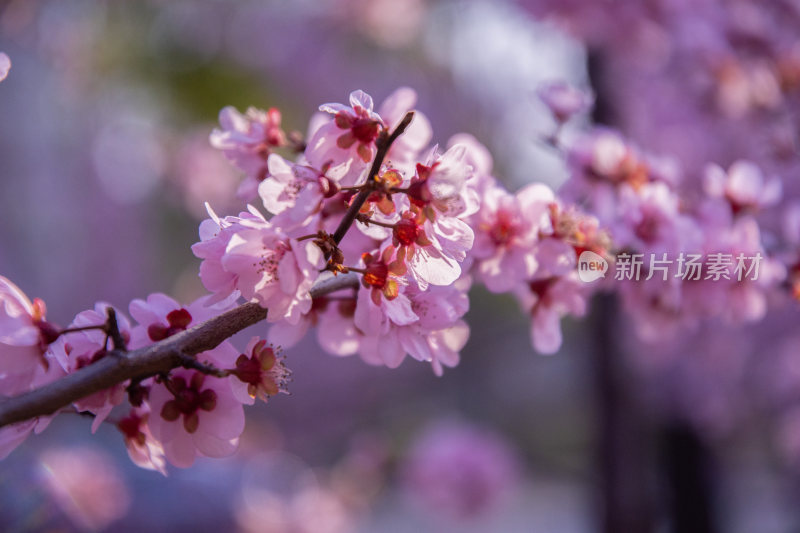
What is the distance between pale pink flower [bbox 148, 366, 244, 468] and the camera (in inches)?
30.9

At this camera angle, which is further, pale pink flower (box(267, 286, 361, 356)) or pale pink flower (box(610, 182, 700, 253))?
pale pink flower (box(610, 182, 700, 253))

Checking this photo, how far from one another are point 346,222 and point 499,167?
4445 mm

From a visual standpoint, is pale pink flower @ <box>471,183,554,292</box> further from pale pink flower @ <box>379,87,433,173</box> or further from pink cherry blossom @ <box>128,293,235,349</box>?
pink cherry blossom @ <box>128,293,235,349</box>

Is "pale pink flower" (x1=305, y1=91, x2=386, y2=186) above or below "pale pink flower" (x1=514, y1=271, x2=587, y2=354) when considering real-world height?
above

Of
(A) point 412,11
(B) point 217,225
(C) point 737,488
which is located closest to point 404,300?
(B) point 217,225

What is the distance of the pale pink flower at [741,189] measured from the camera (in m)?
1.24

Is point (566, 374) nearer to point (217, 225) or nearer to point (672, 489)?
point (672, 489)

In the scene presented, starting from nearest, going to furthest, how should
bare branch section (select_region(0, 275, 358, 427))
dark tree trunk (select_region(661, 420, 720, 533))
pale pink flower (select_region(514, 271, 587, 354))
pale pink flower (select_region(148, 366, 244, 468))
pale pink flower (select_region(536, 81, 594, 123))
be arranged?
bare branch section (select_region(0, 275, 358, 427)), pale pink flower (select_region(148, 366, 244, 468)), pale pink flower (select_region(514, 271, 587, 354)), pale pink flower (select_region(536, 81, 594, 123)), dark tree trunk (select_region(661, 420, 720, 533))

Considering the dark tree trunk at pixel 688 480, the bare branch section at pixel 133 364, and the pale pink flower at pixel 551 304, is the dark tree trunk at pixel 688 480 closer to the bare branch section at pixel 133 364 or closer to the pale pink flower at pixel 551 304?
the pale pink flower at pixel 551 304

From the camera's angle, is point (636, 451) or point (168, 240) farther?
point (168, 240)

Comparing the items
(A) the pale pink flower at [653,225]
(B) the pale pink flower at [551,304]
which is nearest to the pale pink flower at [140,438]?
(B) the pale pink flower at [551,304]

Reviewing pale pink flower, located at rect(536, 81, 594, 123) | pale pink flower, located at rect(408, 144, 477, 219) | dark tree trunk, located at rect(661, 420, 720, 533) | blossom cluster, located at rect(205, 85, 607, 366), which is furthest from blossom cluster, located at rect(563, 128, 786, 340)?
dark tree trunk, located at rect(661, 420, 720, 533)

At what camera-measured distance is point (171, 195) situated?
5746 mm

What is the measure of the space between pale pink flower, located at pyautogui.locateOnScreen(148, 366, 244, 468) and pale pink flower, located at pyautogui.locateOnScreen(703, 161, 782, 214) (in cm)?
98
